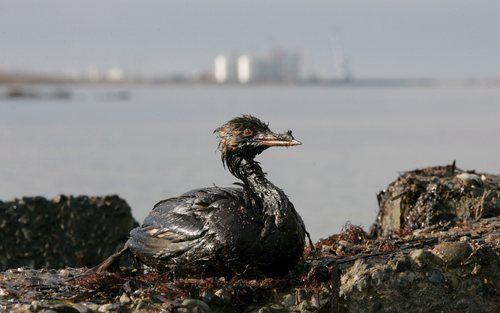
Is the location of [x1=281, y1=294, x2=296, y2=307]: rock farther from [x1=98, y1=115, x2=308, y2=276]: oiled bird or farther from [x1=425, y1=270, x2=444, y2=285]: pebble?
[x1=425, y1=270, x2=444, y2=285]: pebble

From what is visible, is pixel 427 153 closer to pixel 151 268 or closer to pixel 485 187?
pixel 485 187

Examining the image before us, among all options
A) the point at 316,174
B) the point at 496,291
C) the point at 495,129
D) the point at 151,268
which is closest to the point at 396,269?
the point at 496,291

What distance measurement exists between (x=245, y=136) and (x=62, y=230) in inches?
255

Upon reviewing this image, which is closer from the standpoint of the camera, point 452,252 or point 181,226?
point 181,226

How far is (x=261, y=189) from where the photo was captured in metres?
9.68

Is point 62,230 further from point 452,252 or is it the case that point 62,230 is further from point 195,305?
point 452,252

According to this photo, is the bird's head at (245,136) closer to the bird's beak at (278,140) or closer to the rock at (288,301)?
the bird's beak at (278,140)

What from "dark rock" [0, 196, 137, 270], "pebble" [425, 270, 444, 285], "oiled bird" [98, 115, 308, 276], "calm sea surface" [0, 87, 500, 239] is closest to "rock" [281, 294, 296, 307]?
"oiled bird" [98, 115, 308, 276]

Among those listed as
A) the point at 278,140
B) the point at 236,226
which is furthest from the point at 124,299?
the point at 278,140

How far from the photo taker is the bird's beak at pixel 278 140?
9367 mm

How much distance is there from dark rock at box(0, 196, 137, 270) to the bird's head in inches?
236

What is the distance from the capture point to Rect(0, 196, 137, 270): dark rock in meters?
15.1

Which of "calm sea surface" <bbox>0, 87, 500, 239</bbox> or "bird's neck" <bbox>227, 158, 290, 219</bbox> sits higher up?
"bird's neck" <bbox>227, 158, 290, 219</bbox>

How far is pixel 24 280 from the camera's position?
10.2 m
